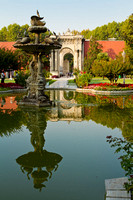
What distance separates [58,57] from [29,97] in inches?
1592

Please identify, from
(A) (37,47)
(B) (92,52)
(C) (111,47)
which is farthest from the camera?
(C) (111,47)

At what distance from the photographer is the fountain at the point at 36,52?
12398 mm

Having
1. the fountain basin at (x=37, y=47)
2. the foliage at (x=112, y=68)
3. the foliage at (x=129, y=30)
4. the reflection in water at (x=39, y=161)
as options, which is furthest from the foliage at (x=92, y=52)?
the reflection in water at (x=39, y=161)

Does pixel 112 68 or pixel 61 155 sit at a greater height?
pixel 112 68

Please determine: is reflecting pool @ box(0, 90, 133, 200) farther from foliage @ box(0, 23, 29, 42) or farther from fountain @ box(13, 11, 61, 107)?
foliage @ box(0, 23, 29, 42)

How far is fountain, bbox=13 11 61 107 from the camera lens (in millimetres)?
12398

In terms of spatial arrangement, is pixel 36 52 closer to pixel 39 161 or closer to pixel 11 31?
pixel 39 161

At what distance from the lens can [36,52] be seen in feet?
43.1

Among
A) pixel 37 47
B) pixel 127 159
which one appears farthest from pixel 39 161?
pixel 37 47

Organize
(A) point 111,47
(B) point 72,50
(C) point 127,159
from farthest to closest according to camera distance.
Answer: (A) point 111,47 < (B) point 72,50 < (C) point 127,159

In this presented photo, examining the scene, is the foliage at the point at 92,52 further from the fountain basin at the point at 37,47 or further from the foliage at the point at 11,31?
the fountain basin at the point at 37,47

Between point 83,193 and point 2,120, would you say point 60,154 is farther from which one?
point 2,120

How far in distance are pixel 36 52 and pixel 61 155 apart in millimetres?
8863

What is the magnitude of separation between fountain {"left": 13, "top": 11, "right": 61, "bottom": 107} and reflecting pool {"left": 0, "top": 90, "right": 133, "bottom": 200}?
10.5ft
